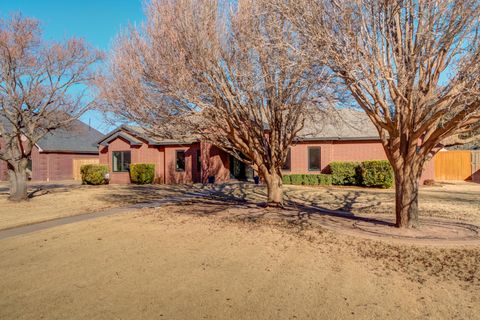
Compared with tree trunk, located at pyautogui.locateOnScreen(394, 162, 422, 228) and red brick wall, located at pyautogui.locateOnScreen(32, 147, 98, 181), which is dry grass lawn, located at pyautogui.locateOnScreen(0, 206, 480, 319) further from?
red brick wall, located at pyautogui.locateOnScreen(32, 147, 98, 181)

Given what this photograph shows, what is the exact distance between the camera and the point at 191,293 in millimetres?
4762

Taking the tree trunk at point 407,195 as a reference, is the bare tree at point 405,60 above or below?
above

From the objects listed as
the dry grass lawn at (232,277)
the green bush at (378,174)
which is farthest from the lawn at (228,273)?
the green bush at (378,174)

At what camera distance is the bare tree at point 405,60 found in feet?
23.2

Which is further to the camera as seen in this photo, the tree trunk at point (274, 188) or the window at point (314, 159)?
the window at point (314, 159)

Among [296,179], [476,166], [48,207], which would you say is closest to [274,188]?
[48,207]

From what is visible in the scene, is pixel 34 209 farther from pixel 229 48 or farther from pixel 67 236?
pixel 229 48

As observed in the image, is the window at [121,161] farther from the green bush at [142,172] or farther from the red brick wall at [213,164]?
the red brick wall at [213,164]

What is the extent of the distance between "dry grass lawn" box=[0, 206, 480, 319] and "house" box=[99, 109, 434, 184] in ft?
39.1

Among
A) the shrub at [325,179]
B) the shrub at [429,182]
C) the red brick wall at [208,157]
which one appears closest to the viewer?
the shrub at [325,179]

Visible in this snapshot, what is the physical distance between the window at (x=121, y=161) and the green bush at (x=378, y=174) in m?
15.5

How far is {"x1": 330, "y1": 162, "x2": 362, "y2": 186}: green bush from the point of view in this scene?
19812 mm

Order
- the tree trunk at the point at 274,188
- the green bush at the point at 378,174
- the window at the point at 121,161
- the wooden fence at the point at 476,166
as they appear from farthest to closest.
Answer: the window at the point at 121,161
the wooden fence at the point at 476,166
the green bush at the point at 378,174
the tree trunk at the point at 274,188

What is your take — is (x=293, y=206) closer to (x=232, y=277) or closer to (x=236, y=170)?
(x=232, y=277)
